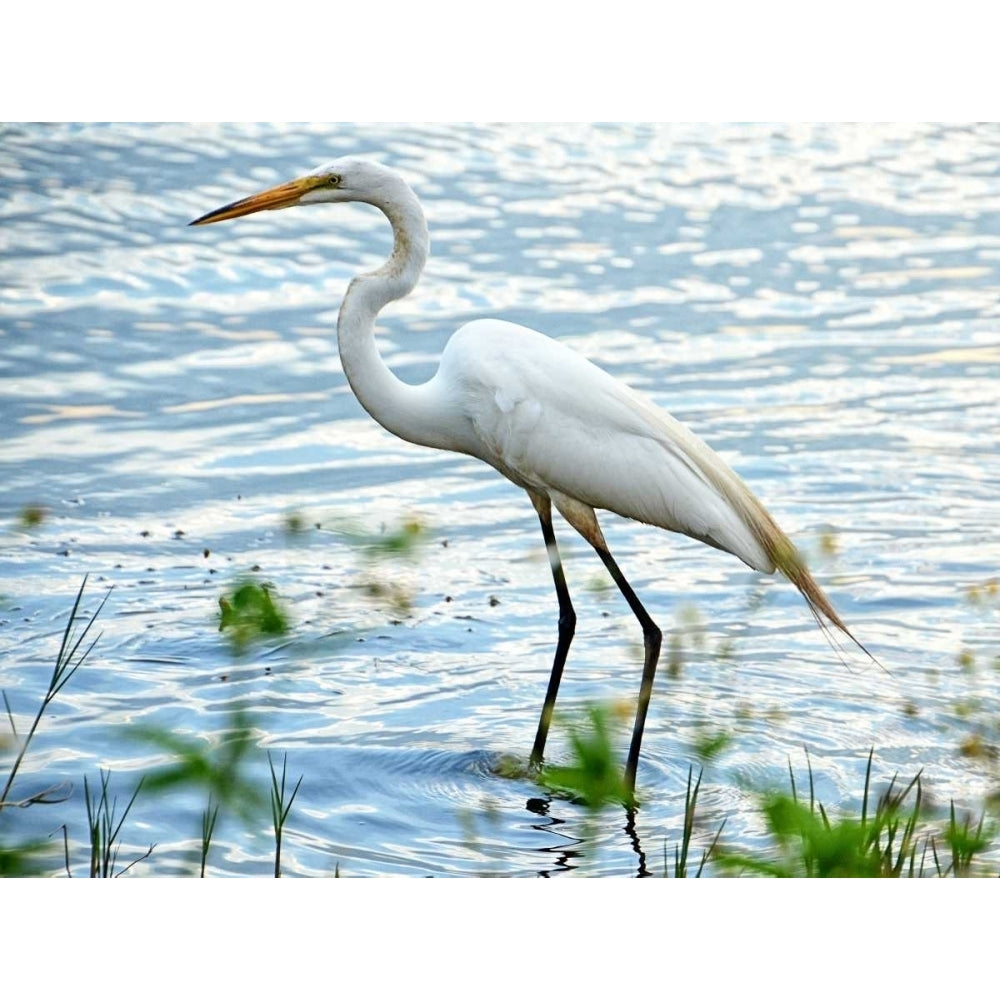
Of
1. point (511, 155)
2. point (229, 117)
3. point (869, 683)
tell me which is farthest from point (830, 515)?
point (229, 117)

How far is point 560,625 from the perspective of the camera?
3.35 m

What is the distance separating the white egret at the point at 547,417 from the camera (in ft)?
9.85

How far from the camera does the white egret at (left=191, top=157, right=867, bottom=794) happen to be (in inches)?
118

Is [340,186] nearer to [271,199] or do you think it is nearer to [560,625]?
[271,199]

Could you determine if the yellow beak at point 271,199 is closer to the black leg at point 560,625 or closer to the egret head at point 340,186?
the egret head at point 340,186

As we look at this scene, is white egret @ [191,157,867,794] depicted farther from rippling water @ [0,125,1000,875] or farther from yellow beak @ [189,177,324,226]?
rippling water @ [0,125,1000,875]

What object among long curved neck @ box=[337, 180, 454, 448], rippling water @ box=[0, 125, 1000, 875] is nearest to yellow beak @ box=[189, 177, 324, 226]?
long curved neck @ box=[337, 180, 454, 448]

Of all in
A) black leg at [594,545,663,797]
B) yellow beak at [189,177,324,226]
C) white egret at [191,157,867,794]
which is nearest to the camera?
yellow beak at [189,177,324,226]

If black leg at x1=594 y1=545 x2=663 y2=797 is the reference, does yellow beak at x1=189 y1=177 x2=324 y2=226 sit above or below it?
above

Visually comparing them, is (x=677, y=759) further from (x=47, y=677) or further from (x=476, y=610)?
(x=47, y=677)

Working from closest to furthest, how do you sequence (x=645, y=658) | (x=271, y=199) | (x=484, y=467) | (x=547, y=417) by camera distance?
1. (x=271, y=199)
2. (x=547, y=417)
3. (x=645, y=658)
4. (x=484, y=467)

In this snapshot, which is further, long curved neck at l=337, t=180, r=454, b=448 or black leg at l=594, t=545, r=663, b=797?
black leg at l=594, t=545, r=663, b=797

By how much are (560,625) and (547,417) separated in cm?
49

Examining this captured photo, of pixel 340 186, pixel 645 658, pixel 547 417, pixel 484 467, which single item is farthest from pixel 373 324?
pixel 484 467
